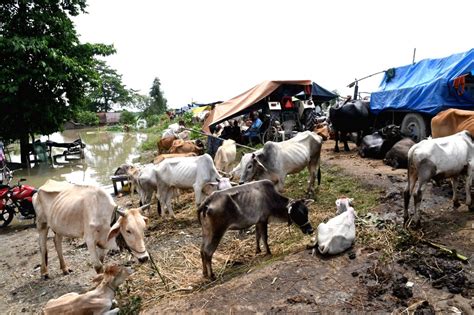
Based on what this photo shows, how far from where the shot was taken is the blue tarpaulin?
9195 millimetres

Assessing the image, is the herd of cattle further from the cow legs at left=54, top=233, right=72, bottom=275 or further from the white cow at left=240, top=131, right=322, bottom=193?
the white cow at left=240, top=131, right=322, bottom=193

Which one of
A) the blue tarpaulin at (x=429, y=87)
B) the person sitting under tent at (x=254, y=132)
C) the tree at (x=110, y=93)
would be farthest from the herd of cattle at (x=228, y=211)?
the tree at (x=110, y=93)

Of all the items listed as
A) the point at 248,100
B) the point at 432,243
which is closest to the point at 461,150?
the point at 432,243

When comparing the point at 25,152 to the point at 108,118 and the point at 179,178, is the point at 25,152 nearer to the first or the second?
the point at 179,178

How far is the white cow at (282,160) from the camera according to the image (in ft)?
23.9

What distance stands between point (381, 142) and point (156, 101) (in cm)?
5507

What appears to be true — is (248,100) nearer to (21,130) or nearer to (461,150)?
(461,150)

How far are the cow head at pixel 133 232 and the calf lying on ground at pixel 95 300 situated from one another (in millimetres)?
512

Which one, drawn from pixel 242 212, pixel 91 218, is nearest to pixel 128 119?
pixel 91 218

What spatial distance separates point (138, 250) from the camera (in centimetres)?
444

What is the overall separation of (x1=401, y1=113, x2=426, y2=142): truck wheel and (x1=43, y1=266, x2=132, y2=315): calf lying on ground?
30.6ft

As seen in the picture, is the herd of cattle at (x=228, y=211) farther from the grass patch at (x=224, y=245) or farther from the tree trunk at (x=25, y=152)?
the tree trunk at (x=25, y=152)

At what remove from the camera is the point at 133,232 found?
14.8 ft

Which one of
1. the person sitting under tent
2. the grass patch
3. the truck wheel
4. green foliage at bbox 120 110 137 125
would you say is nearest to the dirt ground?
the grass patch
